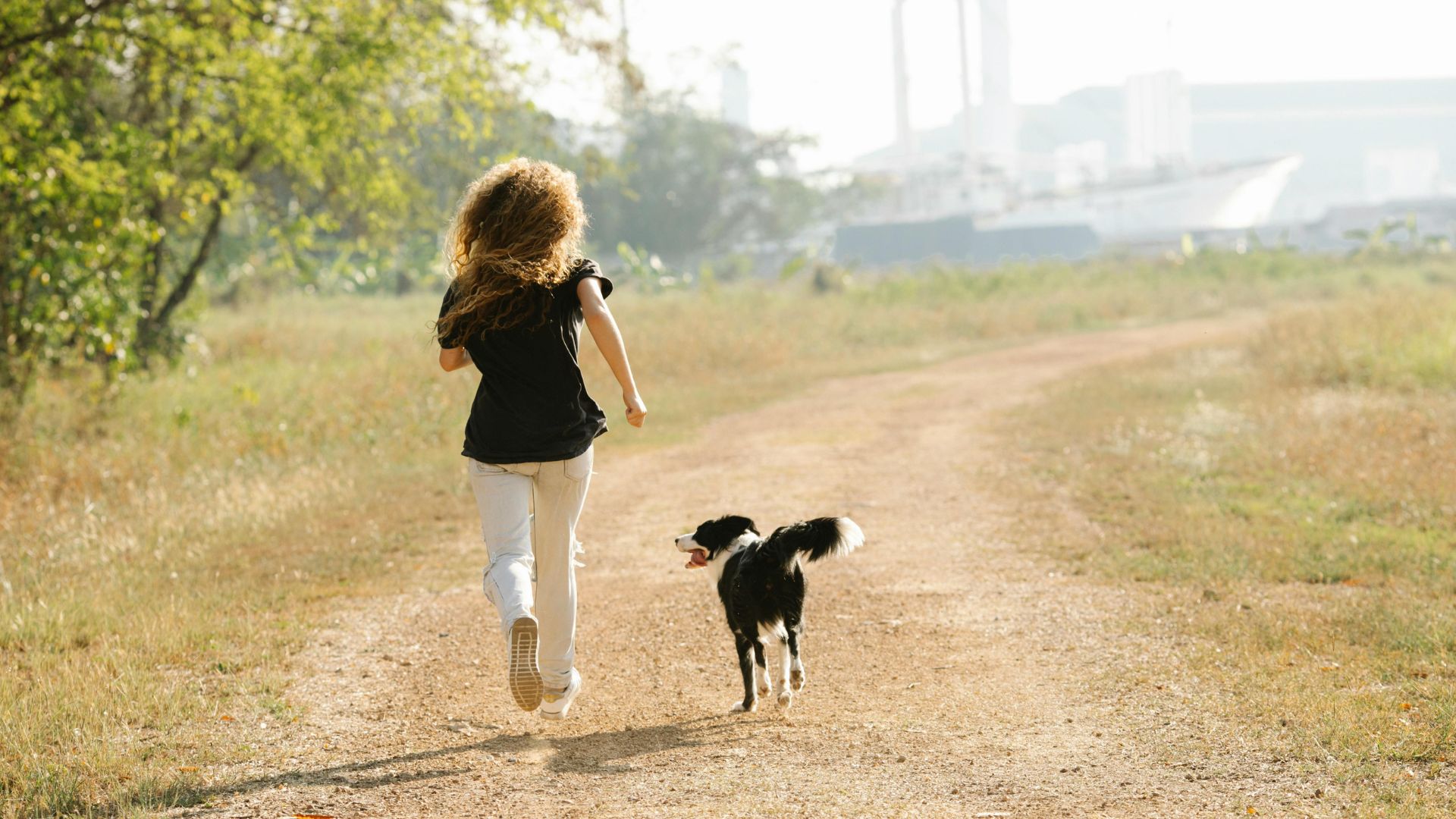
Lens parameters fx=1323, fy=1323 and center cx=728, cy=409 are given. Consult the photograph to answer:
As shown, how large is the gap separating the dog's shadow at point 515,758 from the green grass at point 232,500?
12.5 inches

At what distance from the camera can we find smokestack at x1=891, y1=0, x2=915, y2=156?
291 ft

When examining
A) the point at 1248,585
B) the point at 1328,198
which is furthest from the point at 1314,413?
the point at 1328,198

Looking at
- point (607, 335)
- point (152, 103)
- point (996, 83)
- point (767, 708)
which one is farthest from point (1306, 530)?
point (996, 83)

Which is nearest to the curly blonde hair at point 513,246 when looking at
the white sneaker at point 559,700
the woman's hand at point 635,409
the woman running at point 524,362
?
the woman running at point 524,362

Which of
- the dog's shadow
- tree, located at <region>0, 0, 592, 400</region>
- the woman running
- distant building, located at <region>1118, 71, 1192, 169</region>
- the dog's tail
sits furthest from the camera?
distant building, located at <region>1118, 71, 1192, 169</region>

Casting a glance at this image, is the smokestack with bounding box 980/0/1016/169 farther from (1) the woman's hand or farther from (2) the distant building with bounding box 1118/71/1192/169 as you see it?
(1) the woman's hand

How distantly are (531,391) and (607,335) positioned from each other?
33cm

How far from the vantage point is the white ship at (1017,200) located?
260ft

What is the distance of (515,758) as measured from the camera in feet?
15.4

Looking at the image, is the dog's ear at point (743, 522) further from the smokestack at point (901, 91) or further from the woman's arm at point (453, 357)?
the smokestack at point (901, 91)

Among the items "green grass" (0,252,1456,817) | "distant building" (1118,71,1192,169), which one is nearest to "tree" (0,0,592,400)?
"green grass" (0,252,1456,817)

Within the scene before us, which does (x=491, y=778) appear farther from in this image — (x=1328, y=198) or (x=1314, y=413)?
(x=1328, y=198)

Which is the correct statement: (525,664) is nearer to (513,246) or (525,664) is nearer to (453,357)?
(453,357)

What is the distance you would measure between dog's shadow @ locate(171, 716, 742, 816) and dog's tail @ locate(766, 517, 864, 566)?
0.71 metres
